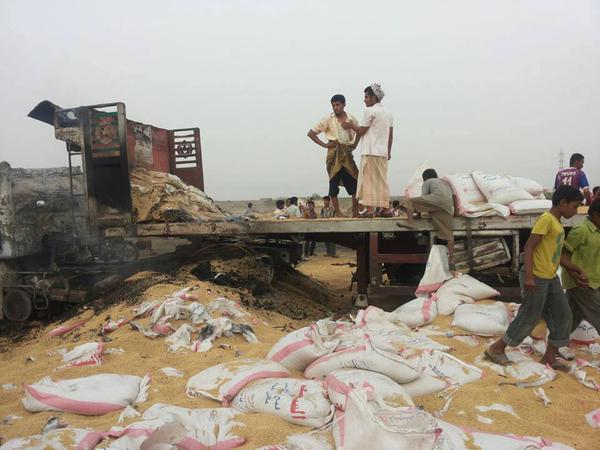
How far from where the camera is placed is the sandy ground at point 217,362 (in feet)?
8.09

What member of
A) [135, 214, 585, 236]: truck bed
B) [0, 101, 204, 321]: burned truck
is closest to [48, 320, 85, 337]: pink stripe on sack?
[0, 101, 204, 321]: burned truck

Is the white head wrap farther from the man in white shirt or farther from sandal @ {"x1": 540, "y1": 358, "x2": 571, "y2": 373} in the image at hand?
sandal @ {"x1": 540, "y1": 358, "x2": 571, "y2": 373}

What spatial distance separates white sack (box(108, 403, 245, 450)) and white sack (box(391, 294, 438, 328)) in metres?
2.14

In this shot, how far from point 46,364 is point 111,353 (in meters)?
0.53

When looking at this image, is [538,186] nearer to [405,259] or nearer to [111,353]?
[405,259]

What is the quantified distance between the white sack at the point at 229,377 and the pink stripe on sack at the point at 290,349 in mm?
106

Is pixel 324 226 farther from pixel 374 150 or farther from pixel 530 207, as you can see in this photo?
pixel 530 207

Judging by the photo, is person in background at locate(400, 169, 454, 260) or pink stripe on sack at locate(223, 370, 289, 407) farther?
person in background at locate(400, 169, 454, 260)

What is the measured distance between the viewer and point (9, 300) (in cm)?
530

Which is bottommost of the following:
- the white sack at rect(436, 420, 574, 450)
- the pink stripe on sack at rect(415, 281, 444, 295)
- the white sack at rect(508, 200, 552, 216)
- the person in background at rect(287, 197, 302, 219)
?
the white sack at rect(436, 420, 574, 450)

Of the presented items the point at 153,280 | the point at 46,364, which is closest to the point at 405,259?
the point at 153,280

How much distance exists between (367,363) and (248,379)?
2.42 feet

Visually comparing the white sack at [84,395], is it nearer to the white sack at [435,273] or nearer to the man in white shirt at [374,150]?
the white sack at [435,273]

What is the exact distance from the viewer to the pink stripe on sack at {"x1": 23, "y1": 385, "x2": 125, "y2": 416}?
8.84 ft
